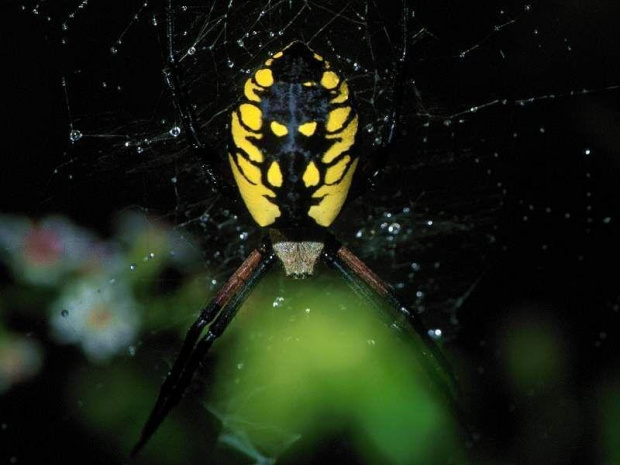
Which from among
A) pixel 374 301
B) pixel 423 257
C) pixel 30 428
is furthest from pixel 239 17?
pixel 30 428

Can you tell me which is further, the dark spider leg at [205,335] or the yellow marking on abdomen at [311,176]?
the dark spider leg at [205,335]

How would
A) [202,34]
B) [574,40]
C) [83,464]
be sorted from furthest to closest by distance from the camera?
[83,464], [574,40], [202,34]

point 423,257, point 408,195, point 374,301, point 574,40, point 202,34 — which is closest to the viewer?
point 202,34

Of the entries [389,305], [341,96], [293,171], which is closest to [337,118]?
[341,96]

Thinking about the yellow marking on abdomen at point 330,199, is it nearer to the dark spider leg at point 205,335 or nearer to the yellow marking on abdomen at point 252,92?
the yellow marking on abdomen at point 252,92

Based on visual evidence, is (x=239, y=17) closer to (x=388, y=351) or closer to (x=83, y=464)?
(x=388, y=351)

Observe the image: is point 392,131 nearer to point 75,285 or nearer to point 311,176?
point 311,176

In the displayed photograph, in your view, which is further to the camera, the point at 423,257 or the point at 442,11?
the point at 423,257

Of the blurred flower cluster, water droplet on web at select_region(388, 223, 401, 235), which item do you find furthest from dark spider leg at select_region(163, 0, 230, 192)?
water droplet on web at select_region(388, 223, 401, 235)

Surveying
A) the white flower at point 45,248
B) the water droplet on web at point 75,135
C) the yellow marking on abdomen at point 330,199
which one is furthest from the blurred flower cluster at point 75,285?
the yellow marking on abdomen at point 330,199
